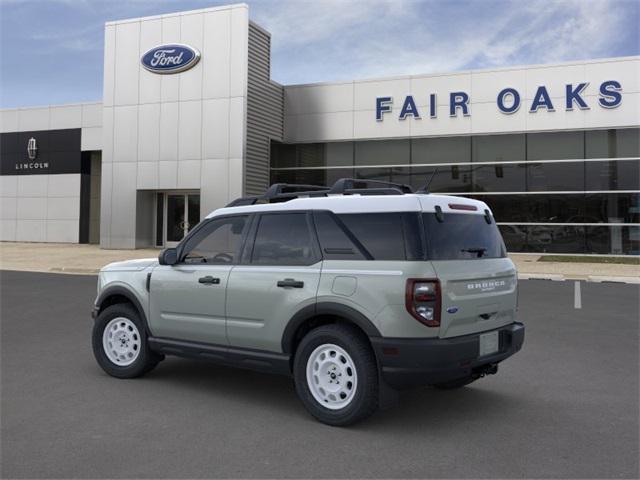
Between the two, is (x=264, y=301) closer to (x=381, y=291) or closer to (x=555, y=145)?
(x=381, y=291)

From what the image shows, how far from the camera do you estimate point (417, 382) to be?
14.3 ft

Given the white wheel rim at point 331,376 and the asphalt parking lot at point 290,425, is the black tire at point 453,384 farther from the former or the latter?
the white wheel rim at point 331,376

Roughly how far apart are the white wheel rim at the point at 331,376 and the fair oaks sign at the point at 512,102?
2096 centimetres

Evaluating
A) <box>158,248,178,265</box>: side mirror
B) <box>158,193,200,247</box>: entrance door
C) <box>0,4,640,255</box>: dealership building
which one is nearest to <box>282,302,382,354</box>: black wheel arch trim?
<box>158,248,178,265</box>: side mirror

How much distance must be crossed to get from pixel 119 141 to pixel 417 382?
24.2 m

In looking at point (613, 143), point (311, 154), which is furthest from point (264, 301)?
point (311, 154)

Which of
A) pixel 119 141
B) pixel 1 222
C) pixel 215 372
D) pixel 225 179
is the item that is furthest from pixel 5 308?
pixel 1 222

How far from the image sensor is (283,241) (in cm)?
512

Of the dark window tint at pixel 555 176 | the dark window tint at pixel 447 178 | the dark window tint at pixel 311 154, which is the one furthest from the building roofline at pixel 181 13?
the dark window tint at pixel 555 176

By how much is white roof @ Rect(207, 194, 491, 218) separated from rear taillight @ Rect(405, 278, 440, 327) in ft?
1.87

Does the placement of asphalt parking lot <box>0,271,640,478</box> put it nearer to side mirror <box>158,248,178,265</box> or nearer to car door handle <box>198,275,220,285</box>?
car door handle <box>198,275,220,285</box>

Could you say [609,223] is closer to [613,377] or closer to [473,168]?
[473,168]

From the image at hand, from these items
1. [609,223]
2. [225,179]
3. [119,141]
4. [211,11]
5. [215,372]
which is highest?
[211,11]

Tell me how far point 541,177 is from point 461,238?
20154 millimetres
